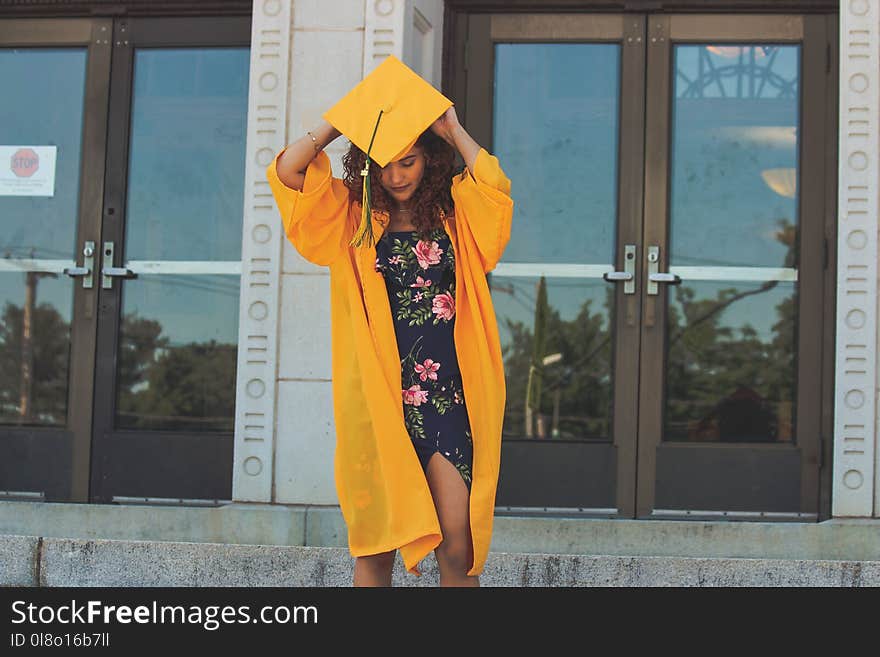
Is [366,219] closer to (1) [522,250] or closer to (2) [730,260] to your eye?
(1) [522,250]

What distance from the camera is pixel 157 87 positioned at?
8.02 metres

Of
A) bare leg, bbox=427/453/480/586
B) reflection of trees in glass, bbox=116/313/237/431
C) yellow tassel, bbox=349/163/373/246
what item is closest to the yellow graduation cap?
yellow tassel, bbox=349/163/373/246

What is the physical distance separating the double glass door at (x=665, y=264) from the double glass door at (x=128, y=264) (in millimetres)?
1592

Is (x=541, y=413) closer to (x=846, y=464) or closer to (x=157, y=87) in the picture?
(x=846, y=464)

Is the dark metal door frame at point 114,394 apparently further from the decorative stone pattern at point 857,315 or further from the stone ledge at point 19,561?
the decorative stone pattern at point 857,315

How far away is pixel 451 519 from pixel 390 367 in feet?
1.75

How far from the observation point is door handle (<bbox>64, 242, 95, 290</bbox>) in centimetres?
792

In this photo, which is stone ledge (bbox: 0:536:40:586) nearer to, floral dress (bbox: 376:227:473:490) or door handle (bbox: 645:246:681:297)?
floral dress (bbox: 376:227:473:490)

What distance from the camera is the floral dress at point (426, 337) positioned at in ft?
14.7

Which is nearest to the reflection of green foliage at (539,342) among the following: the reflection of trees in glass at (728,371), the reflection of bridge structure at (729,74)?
the reflection of trees in glass at (728,371)

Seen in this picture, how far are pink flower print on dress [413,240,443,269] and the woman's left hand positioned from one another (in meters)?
0.35
